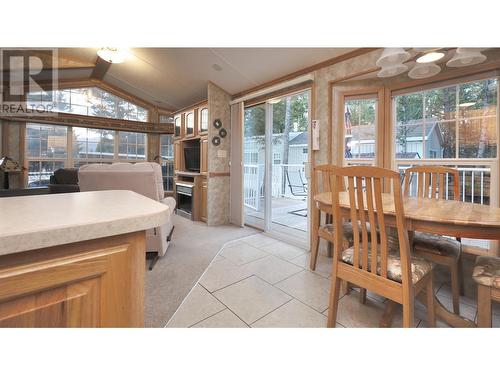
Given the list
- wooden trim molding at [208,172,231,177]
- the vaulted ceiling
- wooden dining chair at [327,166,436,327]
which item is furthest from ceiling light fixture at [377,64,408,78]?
wooden trim molding at [208,172,231,177]

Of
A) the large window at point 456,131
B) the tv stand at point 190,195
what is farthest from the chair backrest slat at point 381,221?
the tv stand at point 190,195

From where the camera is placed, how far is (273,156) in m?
3.65

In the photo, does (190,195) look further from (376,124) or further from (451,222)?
(451,222)

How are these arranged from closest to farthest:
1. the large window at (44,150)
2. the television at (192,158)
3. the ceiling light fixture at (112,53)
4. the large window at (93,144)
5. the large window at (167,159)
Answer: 1. the ceiling light fixture at (112,53)
2. the television at (192,158)
3. the large window at (44,150)
4. the large window at (93,144)
5. the large window at (167,159)

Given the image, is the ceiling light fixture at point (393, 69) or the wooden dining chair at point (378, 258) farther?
the ceiling light fixture at point (393, 69)

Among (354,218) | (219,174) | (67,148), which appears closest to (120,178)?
(219,174)

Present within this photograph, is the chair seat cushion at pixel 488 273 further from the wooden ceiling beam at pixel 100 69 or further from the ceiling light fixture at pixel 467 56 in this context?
the wooden ceiling beam at pixel 100 69

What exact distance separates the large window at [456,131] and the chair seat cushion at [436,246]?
82 cm

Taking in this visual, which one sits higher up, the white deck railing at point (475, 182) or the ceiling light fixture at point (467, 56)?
the ceiling light fixture at point (467, 56)

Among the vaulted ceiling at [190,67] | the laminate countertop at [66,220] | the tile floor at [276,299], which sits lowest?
the tile floor at [276,299]

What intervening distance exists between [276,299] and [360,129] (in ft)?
7.26

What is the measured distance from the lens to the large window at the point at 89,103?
5338mm

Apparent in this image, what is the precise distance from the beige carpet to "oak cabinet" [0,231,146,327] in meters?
1.02
